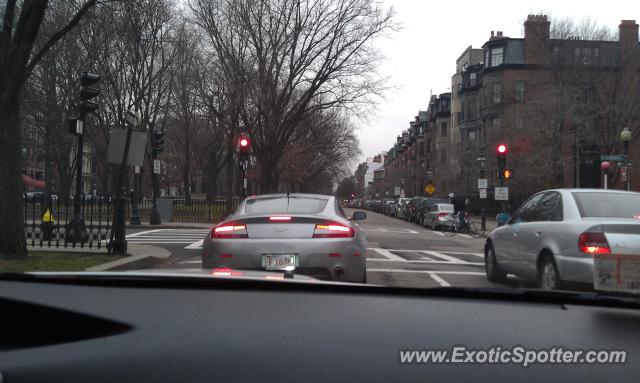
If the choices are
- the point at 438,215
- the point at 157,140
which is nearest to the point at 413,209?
the point at 438,215

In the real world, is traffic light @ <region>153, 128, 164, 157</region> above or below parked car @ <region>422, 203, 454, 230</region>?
above

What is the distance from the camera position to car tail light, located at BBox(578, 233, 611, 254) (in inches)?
249

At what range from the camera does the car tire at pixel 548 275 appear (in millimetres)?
7152

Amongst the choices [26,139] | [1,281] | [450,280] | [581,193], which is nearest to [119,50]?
[26,139]

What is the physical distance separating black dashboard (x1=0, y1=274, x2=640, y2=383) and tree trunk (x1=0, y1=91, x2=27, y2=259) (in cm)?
927

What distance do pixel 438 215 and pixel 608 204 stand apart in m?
22.5

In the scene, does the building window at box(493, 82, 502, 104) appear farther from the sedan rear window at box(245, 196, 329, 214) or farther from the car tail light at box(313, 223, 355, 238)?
the car tail light at box(313, 223, 355, 238)

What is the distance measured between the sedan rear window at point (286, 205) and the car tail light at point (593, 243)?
10.1 ft

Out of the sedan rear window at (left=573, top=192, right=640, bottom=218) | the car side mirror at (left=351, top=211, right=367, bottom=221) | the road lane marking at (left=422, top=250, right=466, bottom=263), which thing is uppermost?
the sedan rear window at (left=573, top=192, right=640, bottom=218)

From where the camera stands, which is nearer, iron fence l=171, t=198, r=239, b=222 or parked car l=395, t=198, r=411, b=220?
iron fence l=171, t=198, r=239, b=222

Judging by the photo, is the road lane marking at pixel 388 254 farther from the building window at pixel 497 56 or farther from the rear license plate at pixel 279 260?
the building window at pixel 497 56

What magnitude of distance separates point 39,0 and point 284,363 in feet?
33.9

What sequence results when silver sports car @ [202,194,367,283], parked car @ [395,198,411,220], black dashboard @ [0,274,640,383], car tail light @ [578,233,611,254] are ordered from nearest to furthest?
black dashboard @ [0,274,640,383] < car tail light @ [578,233,611,254] < silver sports car @ [202,194,367,283] < parked car @ [395,198,411,220]

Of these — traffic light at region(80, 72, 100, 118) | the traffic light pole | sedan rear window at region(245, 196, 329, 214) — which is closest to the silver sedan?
sedan rear window at region(245, 196, 329, 214)
